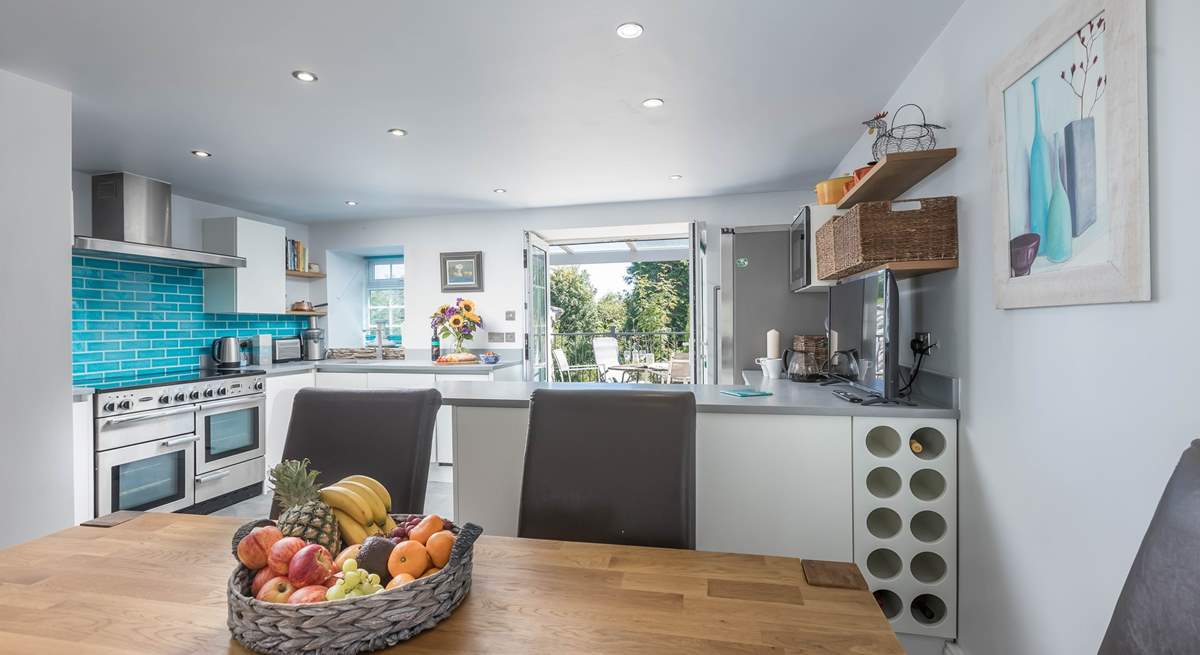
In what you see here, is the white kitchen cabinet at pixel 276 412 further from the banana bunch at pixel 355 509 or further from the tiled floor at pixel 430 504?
the banana bunch at pixel 355 509

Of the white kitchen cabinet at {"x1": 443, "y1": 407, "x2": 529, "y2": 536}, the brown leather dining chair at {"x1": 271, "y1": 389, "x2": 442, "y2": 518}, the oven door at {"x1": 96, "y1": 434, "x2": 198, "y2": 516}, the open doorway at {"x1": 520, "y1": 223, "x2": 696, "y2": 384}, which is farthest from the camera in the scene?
the open doorway at {"x1": 520, "y1": 223, "x2": 696, "y2": 384}

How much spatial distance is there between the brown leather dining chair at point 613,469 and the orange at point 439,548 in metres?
0.47

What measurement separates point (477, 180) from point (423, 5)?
213 cm

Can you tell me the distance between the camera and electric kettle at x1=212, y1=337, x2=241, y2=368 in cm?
407

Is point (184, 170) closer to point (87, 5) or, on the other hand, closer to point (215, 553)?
point (87, 5)

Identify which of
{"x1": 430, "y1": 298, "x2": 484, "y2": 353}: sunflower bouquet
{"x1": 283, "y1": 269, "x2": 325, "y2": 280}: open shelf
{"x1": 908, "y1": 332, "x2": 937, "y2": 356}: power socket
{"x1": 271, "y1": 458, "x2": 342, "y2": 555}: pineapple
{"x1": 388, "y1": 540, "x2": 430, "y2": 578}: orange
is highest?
{"x1": 283, "y1": 269, "x2": 325, "y2": 280}: open shelf

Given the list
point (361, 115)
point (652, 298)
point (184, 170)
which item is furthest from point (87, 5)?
point (652, 298)

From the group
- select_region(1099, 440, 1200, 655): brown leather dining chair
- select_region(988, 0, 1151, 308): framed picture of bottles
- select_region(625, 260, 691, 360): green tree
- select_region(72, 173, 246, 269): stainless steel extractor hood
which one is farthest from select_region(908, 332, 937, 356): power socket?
select_region(625, 260, 691, 360): green tree

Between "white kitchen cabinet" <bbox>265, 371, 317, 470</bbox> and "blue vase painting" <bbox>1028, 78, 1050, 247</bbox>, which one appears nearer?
"blue vase painting" <bbox>1028, 78, 1050, 247</bbox>

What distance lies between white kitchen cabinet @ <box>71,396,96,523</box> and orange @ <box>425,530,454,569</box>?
3.12 metres

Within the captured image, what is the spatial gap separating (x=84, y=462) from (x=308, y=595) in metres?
3.15

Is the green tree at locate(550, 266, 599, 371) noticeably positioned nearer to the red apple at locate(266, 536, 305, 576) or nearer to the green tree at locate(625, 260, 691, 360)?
the green tree at locate(625, 260, 691, 360)

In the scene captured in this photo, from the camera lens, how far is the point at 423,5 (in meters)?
1.75

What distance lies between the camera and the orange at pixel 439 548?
0.84 m
